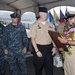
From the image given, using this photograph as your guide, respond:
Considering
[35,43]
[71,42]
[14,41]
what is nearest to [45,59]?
[35,43]

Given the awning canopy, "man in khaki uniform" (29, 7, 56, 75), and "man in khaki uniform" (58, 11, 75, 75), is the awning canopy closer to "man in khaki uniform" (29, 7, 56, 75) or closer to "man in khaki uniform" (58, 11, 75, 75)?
"man in khaki uniform" (29, 7, 56, 75)

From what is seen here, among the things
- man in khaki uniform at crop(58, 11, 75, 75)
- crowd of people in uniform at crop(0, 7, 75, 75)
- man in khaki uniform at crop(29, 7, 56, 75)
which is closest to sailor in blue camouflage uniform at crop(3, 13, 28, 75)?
crowd of people in uniform at crop(0, 7, 75, 75)


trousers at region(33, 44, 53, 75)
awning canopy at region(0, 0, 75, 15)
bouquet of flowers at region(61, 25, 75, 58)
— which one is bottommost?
trousers at region(33, 44, 53, 75)

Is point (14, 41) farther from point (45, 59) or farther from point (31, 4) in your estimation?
point (31, 4)

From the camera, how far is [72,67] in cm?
232

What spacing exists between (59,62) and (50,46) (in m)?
1.89

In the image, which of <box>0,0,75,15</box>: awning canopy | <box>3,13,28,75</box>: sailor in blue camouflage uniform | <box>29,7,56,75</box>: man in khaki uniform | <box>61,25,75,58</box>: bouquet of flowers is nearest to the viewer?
<box>61,25,75,58</box>: bouquet of flowers

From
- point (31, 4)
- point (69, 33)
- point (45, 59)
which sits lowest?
point (45, 59)

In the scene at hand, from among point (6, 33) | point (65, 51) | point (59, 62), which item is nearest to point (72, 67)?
point (65, 51)

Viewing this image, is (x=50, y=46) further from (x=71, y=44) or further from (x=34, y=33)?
(x=71, y=44)

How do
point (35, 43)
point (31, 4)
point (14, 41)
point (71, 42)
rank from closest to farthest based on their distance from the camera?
point (71, 42) → point (35, 43) → point (14, 41) → point (31, 4)

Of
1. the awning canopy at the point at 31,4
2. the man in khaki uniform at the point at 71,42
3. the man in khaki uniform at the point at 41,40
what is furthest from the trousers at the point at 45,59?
the awning canopy at the point at 31,4

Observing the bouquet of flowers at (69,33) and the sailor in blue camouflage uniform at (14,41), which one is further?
the sailor in blue camouflage uniform at (14,41)

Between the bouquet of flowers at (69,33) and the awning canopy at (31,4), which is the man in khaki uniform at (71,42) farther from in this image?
the awning canopy at (31,4)
